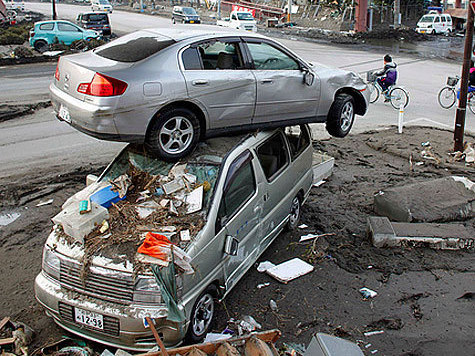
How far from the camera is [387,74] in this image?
47.3ft

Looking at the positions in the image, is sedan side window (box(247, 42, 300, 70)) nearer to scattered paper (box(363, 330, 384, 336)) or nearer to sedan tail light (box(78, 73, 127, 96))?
sedan tail light (box(78, 73, 127, 96))

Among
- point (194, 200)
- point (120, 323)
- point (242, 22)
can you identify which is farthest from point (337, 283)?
point (242, 22)

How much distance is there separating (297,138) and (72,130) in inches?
266

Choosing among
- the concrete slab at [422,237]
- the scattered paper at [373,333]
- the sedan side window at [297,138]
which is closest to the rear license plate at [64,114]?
the sedan side window at [297,138]

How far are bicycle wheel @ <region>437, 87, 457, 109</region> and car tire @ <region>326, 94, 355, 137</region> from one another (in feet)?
25.5

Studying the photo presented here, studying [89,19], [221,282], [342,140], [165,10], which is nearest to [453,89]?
[342,140]

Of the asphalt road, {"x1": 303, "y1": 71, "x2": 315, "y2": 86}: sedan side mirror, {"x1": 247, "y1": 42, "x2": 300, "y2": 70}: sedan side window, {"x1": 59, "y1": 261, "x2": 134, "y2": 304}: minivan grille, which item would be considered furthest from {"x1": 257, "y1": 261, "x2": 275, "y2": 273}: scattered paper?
the asphalt road

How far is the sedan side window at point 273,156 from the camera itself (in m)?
5.76

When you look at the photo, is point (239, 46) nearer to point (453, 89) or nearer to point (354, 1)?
point (453, 89)

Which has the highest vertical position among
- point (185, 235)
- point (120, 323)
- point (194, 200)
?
point (194, 200)

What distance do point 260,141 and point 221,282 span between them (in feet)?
6.02

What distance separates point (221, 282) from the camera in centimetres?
479

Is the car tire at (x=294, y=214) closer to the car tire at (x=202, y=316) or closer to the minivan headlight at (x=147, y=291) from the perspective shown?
the car tire at (x=202, y=316)

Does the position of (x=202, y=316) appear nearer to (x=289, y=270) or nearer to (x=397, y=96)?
(x=289, y=270)
